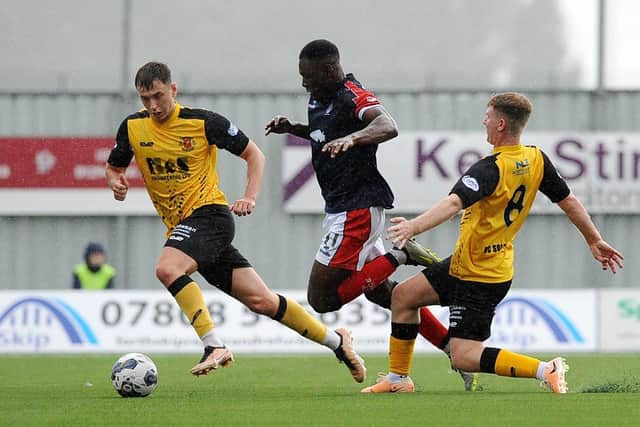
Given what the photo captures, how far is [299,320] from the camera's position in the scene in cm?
891

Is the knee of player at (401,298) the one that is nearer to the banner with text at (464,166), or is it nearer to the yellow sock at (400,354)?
the yellow sock at (400,354)

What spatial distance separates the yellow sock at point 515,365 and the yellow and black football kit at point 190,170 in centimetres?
200

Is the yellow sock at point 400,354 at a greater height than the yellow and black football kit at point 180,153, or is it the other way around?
the yellow and black football kit at point 180,153

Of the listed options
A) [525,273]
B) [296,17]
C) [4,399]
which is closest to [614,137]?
[525,273]

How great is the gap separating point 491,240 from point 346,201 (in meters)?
1.13

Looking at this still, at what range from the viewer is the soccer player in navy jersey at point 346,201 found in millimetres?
8508

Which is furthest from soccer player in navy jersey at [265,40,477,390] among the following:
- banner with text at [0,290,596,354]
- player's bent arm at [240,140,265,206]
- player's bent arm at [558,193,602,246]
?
banner with text at [0,290,596,354]

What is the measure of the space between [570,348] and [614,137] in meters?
7.83

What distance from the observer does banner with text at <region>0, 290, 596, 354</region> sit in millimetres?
16984

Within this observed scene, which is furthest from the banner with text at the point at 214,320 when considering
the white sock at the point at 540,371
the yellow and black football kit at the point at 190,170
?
the white sock at the point at 540,371

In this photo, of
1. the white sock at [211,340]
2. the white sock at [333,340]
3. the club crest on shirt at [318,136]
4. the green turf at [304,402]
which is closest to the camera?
the green turf at [304,402]

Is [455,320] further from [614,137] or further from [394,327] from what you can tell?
[614,137]

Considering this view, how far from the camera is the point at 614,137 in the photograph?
78.5 ft

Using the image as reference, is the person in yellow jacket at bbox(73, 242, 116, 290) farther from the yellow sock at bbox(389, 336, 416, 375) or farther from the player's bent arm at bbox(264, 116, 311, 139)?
the yellow sock at bbox(389, 336, 416, 375)
